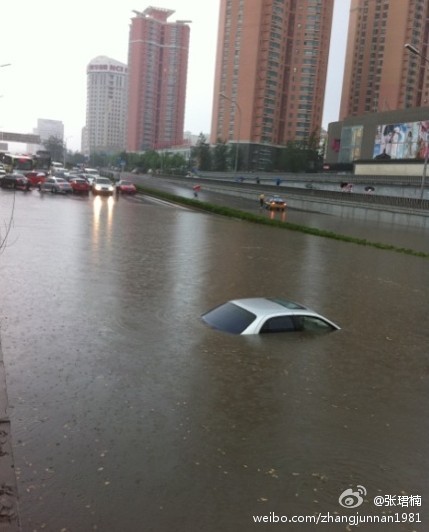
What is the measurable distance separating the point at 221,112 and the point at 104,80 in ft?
281

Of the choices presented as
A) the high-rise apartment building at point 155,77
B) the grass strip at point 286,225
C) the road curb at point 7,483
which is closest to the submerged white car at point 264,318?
the road curb at point 7,483

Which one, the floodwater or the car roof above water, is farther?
the car roof above water

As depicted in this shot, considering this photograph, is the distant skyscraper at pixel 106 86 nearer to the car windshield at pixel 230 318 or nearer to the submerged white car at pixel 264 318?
the car windshield at pixel 230 318

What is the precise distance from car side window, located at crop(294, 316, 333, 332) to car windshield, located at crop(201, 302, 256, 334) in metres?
0.96

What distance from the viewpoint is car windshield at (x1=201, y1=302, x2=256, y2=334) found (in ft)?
33.1

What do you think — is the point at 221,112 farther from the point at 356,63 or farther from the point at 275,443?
the point at 275,443

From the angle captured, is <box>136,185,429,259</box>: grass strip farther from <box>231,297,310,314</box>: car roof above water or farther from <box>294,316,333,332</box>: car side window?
<box>231,297,310,314</box>: car roof above water

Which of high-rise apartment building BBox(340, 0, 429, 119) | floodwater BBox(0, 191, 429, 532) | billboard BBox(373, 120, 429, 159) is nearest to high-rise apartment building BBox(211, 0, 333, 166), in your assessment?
high-rise apartment building BBox(340, 0, 429, 119)

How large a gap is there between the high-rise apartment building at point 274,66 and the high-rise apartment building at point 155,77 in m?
39.2

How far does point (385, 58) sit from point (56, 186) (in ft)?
309

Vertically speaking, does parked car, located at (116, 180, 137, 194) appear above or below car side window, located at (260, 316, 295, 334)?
above

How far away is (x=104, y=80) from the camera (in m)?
194

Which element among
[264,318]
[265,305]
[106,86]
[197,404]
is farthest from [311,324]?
[106,86]

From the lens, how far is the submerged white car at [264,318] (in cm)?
1001
